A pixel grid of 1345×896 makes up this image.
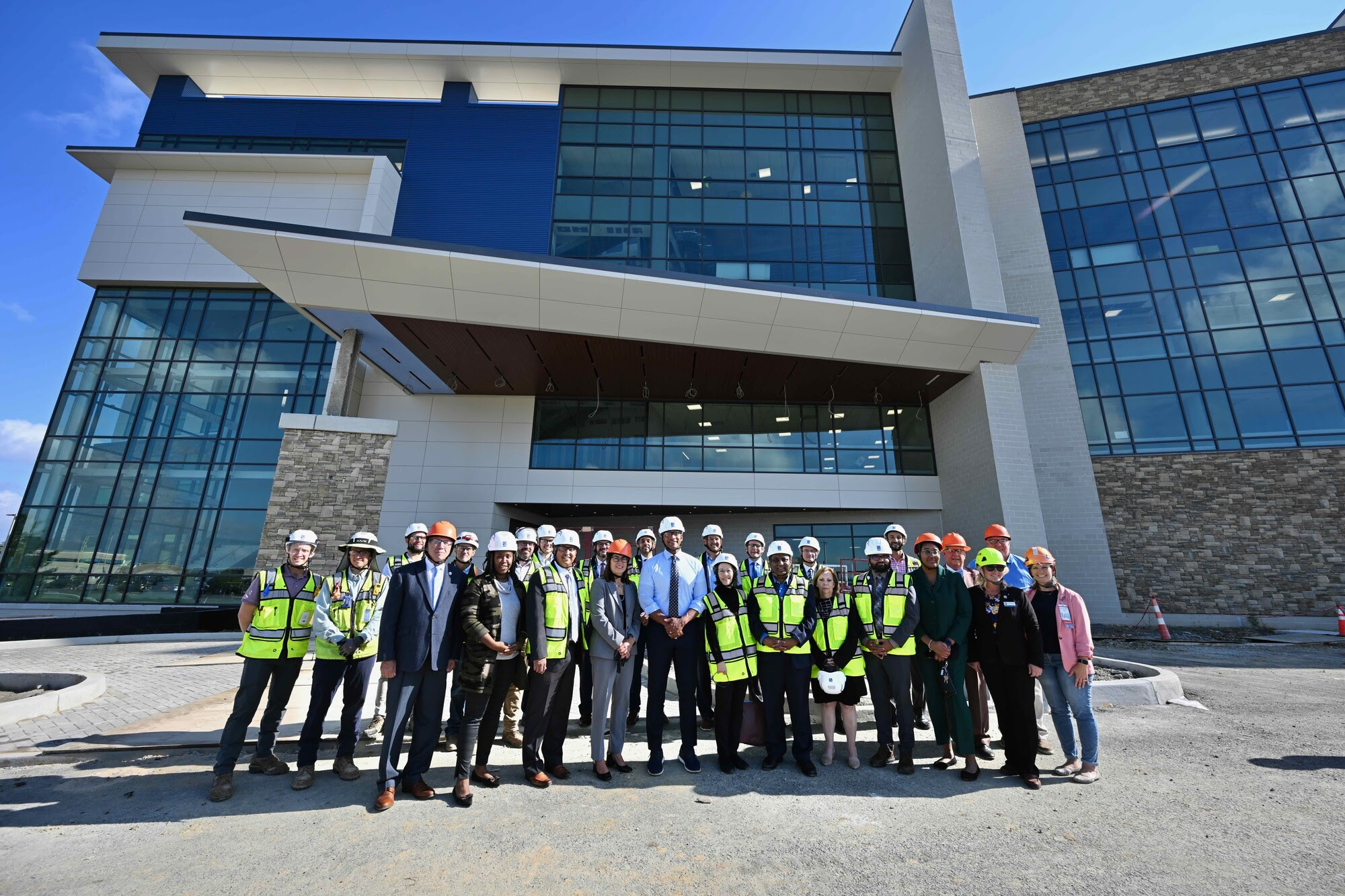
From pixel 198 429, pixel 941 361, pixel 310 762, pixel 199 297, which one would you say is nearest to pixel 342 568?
pixel 310 762

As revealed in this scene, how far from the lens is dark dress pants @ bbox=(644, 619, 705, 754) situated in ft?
15.2

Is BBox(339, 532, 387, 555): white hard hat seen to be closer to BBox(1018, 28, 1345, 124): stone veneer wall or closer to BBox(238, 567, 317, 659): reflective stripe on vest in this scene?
BBox(238, 567, 317, 659): reflective stripe on vest

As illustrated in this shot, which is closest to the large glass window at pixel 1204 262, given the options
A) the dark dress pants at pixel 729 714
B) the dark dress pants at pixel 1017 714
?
the dark dress pants at pixel 1017 714

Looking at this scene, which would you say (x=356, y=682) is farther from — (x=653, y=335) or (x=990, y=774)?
(x=653, y=335)

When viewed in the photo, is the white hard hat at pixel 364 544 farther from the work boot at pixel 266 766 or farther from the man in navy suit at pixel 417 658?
the work boot at pixel 266 766

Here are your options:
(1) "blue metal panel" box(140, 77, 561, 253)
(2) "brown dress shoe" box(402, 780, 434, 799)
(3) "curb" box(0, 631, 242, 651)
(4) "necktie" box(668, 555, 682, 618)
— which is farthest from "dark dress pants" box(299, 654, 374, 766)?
(1) "blue metal panel" box(140, 77, 561, 253)

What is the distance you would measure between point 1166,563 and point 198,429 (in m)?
33.9

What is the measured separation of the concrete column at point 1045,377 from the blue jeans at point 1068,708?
440 inches

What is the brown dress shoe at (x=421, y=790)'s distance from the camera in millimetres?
3941

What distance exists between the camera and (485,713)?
439 cm

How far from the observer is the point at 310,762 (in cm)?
423

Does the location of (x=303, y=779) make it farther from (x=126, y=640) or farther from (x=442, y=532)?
(x=126, y=640)

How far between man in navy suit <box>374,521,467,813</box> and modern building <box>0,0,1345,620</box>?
10.7 metres

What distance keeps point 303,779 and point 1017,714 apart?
5912 mm
